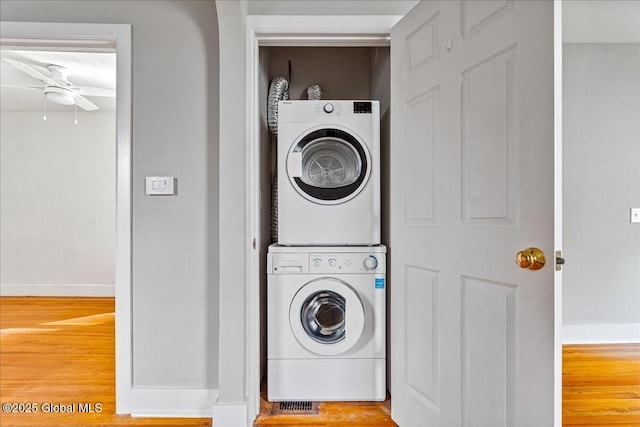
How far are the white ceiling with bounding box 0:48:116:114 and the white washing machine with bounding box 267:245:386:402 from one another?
2.24 m

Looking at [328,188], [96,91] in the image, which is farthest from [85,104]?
[328,188]

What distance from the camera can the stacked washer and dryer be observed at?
2127 millimetres

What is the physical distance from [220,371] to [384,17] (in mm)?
1923

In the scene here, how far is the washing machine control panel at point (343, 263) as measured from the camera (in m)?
2.13

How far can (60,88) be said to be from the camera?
12.8 feet

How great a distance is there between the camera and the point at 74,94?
13.7ft

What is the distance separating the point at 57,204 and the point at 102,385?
141 inches

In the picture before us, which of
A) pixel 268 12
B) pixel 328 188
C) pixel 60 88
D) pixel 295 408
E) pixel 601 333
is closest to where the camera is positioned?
pixel 268 12

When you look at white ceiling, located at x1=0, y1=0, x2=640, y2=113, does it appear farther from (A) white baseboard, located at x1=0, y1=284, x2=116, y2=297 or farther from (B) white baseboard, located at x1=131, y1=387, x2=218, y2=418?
(A) white baseboard, located at x1=0, y1=284, x2=116, y2=297

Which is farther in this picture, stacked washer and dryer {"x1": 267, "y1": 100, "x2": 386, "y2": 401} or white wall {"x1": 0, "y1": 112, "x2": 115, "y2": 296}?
white wall {"x1": 0, "y1": 112, "x2": 115, "y2": 296}

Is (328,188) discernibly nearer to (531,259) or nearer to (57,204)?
(531,259)

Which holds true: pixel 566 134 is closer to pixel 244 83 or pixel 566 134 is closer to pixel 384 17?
pixel 384 17

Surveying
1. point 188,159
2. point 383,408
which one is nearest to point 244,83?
point 188,159

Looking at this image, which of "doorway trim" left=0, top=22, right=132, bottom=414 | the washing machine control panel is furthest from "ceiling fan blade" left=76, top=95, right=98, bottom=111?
the washing machine control panel
